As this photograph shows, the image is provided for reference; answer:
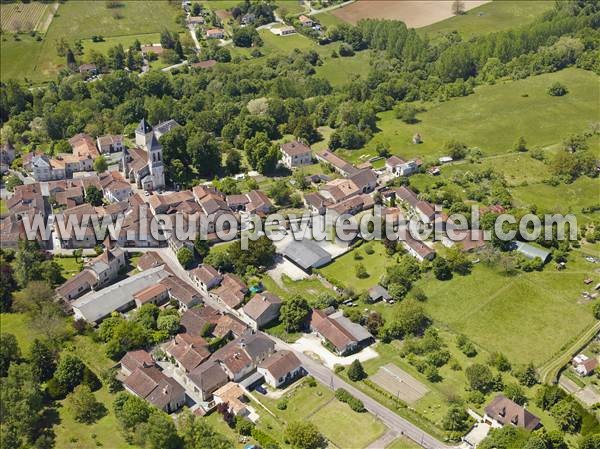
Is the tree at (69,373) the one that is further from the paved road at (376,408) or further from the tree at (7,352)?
the paved road at (376,408)

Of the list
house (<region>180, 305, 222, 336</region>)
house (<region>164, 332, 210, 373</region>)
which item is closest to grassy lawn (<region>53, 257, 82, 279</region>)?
house (<region>180, 305, 222, 336</region>)

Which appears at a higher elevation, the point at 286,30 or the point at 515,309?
the point at 286,30

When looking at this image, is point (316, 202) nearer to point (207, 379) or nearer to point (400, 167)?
point (400, 167)

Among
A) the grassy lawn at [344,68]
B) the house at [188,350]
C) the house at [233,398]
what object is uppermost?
the grassy lawn at [344,68]

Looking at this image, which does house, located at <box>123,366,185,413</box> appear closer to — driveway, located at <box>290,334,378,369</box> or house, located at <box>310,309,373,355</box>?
driveway, located at <box>290,334,378,369</box>

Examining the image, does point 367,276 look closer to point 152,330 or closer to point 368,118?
point 152,330

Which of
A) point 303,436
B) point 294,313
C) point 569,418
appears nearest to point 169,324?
point 294,313

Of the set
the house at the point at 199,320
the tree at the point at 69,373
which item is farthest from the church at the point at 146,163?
the tree at the point at 69,373
